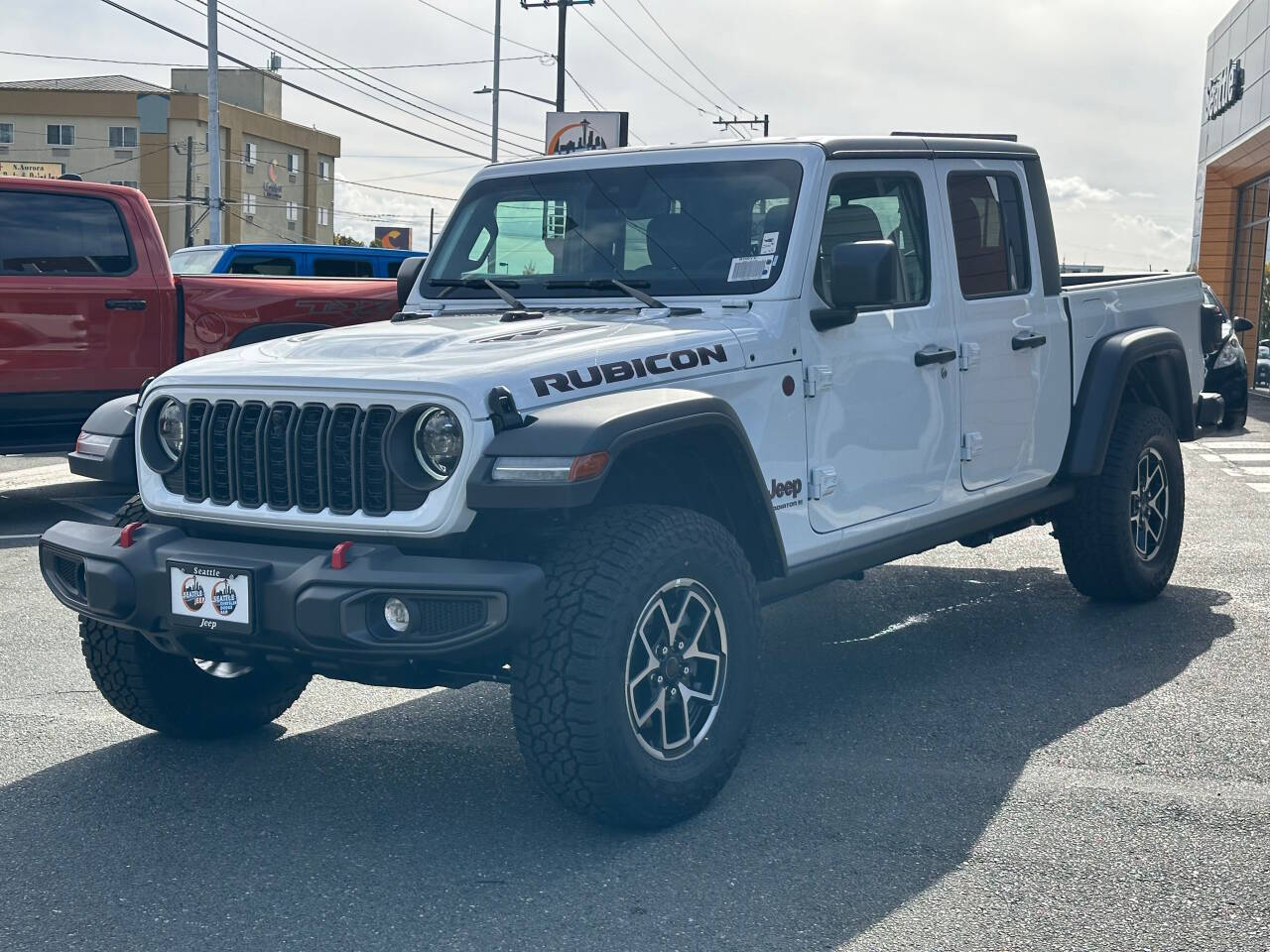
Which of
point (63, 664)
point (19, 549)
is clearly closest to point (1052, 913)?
point (63, 664)

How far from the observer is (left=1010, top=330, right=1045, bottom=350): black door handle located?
6141mm

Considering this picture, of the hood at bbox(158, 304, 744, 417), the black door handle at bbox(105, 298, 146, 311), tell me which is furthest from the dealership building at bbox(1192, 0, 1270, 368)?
the hood at bbox(158, 304, 744, 417)

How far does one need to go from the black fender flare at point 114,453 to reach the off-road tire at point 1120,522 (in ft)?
13.4

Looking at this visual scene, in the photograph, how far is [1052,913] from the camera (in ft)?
12.1

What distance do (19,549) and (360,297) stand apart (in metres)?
3.46

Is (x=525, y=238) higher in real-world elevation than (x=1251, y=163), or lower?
lower

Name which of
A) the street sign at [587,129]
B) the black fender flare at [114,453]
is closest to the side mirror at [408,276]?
the black fender flare at [114,453]

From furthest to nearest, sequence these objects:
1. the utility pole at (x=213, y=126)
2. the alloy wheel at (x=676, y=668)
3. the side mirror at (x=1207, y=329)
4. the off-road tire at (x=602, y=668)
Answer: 1. the utility pole at (x=213, y=126)
2. the side mirror at (x=1207, y=329)
3. the alloy wheel at (x=676, y=668)
4. the off-road tire at (x=602, y=668)

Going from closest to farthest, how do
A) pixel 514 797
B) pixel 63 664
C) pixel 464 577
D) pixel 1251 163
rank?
pixel 464 577, pixel 514 797, pixel 63 664, pixel 1251 163

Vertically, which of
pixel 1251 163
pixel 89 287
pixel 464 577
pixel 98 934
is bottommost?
pixel 98 934

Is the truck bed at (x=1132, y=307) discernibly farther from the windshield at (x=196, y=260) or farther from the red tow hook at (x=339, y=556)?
the windshield at (x=196, y=260)

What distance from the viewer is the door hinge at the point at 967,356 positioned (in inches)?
228

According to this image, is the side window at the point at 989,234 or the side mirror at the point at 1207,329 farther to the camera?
the side mirror at the point at 1207,329

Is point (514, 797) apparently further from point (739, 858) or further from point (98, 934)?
point (98, 934)
